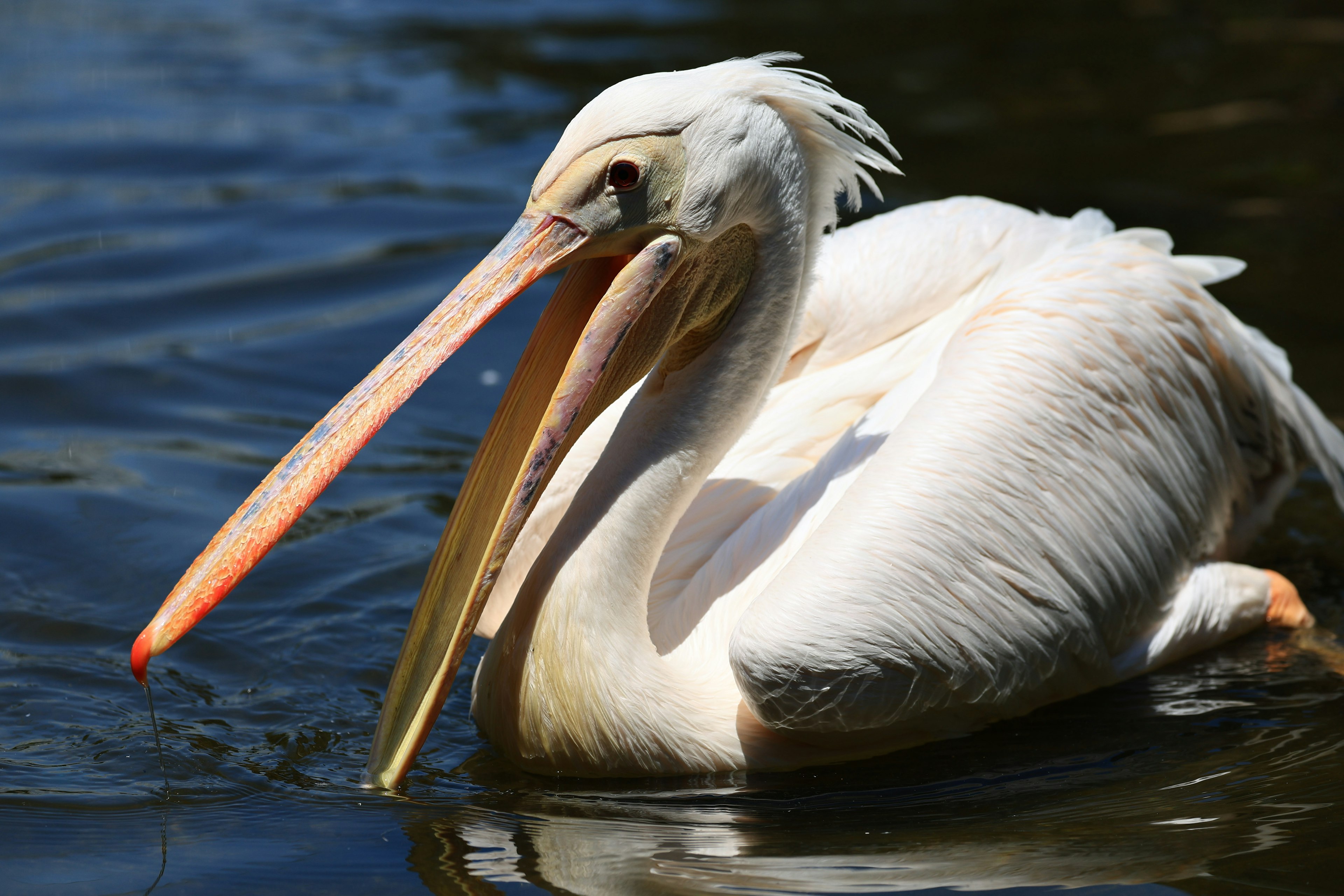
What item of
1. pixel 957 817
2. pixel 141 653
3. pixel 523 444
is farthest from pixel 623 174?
pixel 957 817

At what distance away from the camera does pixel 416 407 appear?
218 inches

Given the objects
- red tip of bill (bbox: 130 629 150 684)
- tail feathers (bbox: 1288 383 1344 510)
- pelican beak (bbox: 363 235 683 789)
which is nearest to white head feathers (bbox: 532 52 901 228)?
pelican beak (bbox: 363 235 683 789)

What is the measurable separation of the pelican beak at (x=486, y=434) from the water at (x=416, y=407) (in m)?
0.28

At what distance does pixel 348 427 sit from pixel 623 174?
72cm

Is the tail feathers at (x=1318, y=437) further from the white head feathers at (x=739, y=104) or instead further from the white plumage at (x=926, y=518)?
the white head feathers at (x=739, y=104)

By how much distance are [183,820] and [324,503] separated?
195 cm

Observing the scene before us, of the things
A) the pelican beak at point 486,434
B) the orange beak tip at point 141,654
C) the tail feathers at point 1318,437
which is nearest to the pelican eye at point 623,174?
the pelican beak at point 486,434

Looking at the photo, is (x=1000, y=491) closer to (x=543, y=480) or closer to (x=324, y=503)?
(x=543, y=480)

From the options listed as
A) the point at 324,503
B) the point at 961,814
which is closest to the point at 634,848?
the point at 961,814

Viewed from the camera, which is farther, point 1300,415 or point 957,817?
point 1300,415

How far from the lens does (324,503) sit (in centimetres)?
477

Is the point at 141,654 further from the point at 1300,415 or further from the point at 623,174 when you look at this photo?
the point at 1300,415

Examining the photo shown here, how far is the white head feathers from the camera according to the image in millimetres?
2904

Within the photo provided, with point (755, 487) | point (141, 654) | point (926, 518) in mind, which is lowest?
point (141, 654)
